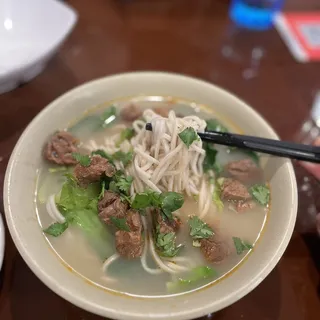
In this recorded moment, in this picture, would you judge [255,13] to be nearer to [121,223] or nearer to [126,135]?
[126,135]

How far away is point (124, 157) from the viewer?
1511 millimetres

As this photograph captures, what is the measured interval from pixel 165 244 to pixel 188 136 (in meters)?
0.35

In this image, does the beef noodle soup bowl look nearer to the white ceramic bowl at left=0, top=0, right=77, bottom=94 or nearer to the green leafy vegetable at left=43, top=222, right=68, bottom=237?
the green leafy vegetable at left=43, top=222, right=68, bottom=237

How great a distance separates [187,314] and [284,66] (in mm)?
1626

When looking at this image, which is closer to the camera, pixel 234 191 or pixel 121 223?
pixel 121 223

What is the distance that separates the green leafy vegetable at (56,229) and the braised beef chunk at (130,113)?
0.54 metres

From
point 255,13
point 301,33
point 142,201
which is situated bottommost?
point 301,33

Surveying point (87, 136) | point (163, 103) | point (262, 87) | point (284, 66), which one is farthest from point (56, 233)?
point (284, 66)

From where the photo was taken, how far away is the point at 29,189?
4.68ft

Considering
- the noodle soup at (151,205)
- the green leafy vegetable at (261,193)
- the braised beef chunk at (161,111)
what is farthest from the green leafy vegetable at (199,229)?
the braised beef chunk at (161,111)

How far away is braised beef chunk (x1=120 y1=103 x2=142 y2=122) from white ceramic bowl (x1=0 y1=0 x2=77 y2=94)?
45cm

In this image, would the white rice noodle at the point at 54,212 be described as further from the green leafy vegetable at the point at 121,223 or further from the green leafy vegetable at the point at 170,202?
the green leafy vegetable at the point at 170,202

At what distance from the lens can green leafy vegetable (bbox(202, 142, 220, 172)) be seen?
1.57 m

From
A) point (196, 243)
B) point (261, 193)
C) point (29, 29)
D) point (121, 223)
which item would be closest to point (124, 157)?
point (121, 223)
